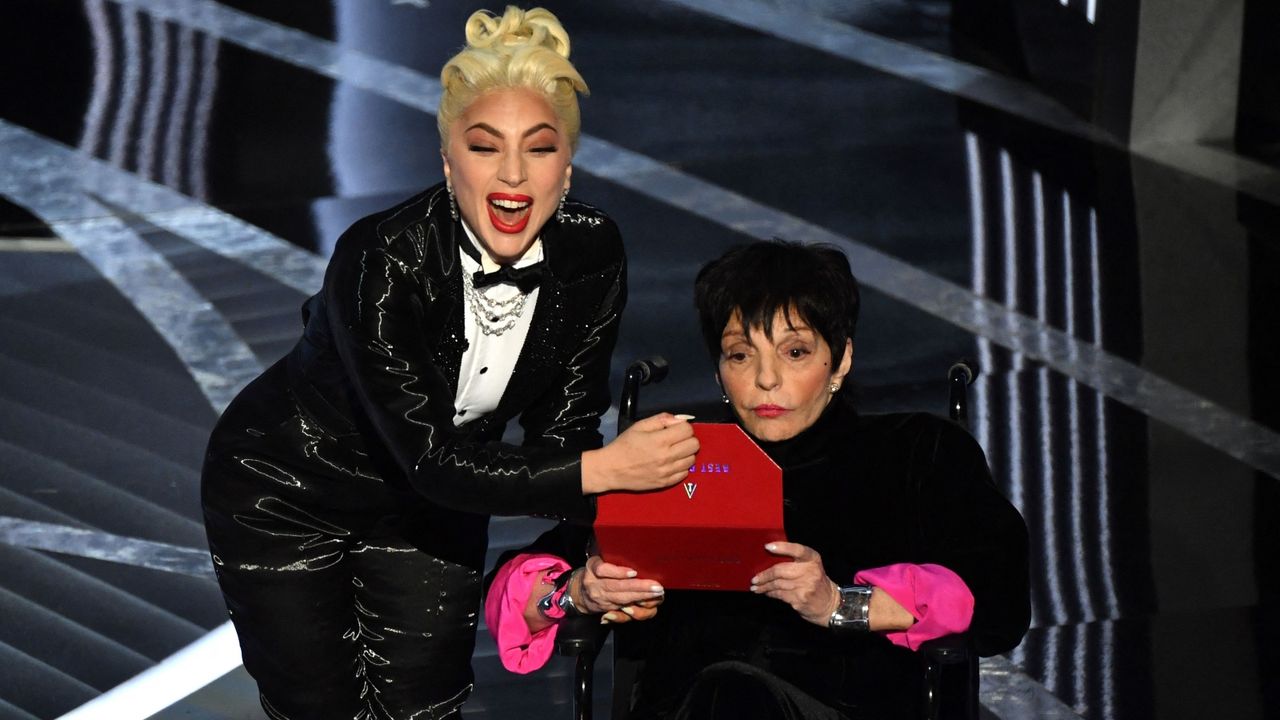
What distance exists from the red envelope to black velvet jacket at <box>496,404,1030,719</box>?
1.07ft

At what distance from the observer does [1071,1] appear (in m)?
6.96

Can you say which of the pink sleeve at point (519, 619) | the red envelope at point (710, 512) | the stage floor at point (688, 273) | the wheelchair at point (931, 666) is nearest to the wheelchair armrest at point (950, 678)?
the wheelchair at point (931, 666)

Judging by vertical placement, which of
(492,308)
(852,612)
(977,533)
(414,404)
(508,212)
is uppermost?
(508,212)

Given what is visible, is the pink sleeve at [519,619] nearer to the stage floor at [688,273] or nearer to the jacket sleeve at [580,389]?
the jacket sleeve at [580,389]

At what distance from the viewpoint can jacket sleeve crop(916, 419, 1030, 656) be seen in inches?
93.0

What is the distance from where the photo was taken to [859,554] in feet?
8.45

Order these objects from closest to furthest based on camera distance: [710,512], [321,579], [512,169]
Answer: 1. [710,512]
2. [512,169]
3. [321,579]

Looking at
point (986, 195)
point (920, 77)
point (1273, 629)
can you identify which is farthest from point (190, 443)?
point (920, 77)

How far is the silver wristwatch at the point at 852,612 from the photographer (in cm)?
235

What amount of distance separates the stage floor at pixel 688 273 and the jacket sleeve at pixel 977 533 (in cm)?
87

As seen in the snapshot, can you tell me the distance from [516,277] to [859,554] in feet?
2.28

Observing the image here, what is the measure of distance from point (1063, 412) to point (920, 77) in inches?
126

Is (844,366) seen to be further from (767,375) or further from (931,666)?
(931,666)

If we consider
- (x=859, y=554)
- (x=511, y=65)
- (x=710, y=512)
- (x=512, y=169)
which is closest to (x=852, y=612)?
(x=859, y=554)
